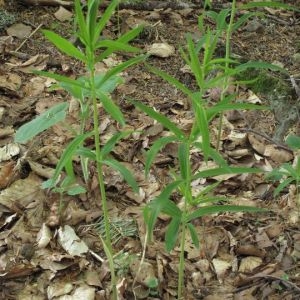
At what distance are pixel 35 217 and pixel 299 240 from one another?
1222 mm

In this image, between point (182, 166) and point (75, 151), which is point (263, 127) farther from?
point (75, 151)

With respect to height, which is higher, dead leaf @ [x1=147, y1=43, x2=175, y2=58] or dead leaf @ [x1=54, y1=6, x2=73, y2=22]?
dead leaf @ [x1=54, y1=6, x2=73, y2=22]

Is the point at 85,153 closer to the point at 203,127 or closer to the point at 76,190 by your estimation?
the point at 203,127

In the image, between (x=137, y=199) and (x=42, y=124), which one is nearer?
(x=42, y=124)

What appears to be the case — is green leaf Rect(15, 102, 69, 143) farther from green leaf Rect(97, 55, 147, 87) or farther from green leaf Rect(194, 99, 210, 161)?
green leaf Rect(194, 99, 210, 161)

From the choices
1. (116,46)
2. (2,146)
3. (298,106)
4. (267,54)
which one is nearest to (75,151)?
(116,46)

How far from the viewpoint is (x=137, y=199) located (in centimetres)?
264

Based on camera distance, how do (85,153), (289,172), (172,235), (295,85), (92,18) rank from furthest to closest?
(295,85), (289,172), (172,235), (85,153), (92,18)

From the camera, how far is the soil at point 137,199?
7.46ft

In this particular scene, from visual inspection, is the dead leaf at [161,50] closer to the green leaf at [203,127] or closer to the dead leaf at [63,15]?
the dead leaf at [63,15]

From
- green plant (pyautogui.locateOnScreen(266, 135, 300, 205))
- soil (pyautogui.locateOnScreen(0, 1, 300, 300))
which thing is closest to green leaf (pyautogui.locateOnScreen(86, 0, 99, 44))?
soil (pyautogui.locateOnScreen(0, 1, 300, 300))

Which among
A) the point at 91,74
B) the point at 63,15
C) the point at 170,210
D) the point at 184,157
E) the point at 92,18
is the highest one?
the point at 92,18

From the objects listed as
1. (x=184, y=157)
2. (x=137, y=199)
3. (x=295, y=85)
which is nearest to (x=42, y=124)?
(x=184, y=157)

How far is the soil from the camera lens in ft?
7.46
